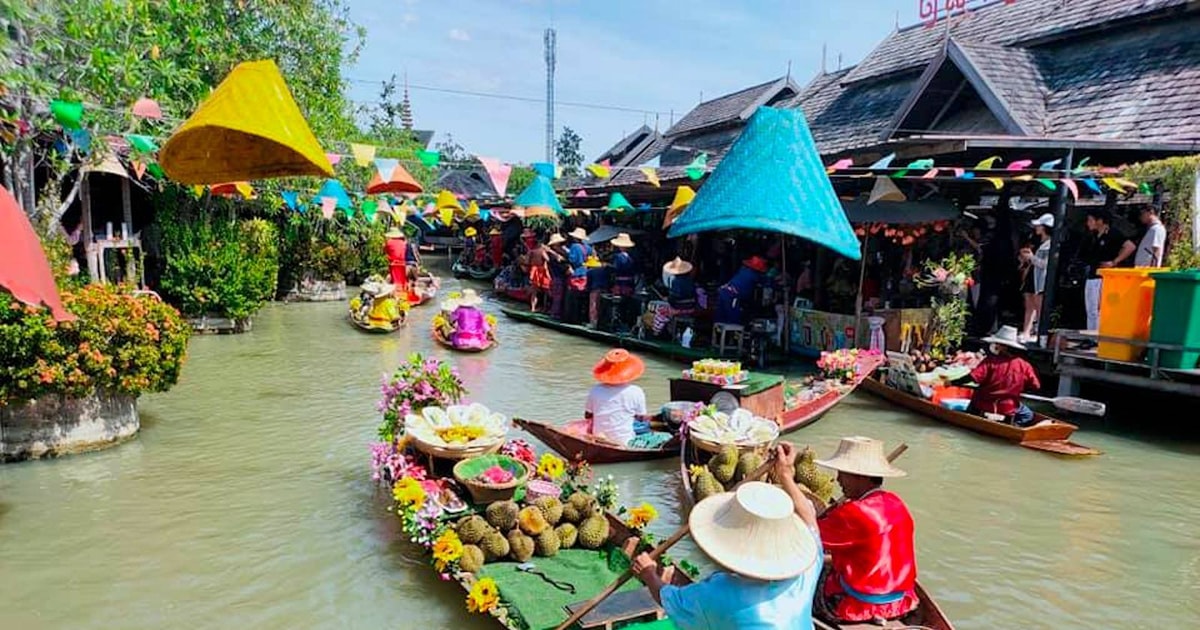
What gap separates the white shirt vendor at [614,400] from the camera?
727cm

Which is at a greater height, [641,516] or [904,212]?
[904,212]

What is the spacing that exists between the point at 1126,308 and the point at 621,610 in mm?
7279

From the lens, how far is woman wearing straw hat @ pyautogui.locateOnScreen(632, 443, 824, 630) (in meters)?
2.87

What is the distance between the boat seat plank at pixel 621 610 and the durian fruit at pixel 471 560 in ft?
2.40

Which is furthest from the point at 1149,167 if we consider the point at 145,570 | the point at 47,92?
the point at 47,92

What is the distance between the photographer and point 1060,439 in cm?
803

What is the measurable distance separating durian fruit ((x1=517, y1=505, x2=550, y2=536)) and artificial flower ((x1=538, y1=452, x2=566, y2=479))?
0.67m

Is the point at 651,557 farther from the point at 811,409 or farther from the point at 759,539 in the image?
the point at 811,409

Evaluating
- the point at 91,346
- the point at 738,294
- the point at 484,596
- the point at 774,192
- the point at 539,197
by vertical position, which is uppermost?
the point at 539,197

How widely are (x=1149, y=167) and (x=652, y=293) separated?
26.8ft

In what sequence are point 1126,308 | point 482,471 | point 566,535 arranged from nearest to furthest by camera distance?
point 566,535
point 482,471
point 1126,308

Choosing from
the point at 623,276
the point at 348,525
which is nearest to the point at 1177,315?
the point at 348,525

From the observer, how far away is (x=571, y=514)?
17.4 ft

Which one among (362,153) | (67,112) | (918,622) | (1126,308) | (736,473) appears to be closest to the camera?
(918,622)
